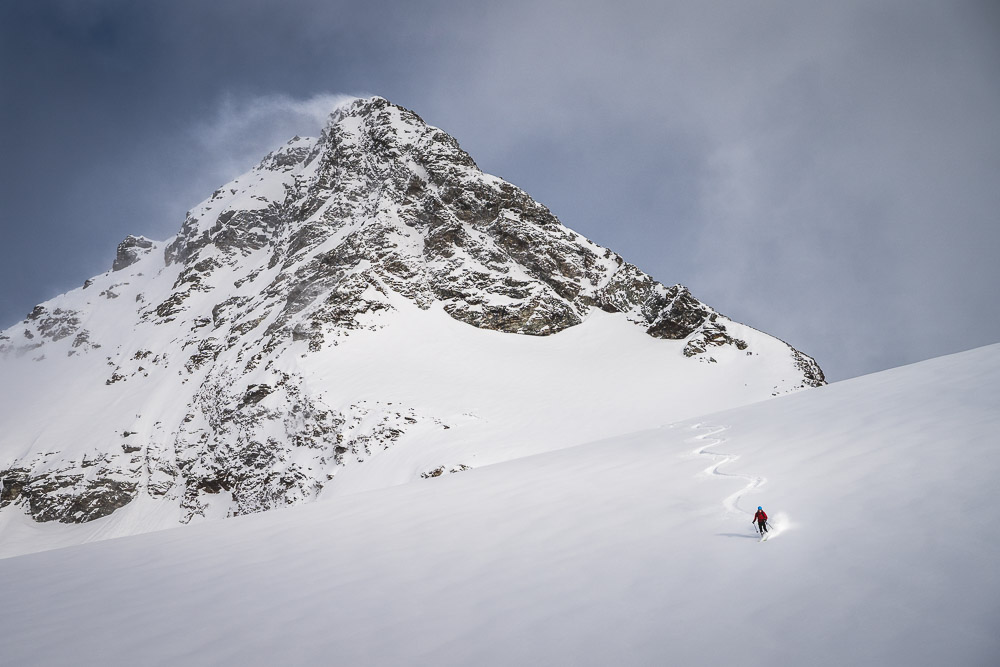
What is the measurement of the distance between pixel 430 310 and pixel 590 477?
107ft

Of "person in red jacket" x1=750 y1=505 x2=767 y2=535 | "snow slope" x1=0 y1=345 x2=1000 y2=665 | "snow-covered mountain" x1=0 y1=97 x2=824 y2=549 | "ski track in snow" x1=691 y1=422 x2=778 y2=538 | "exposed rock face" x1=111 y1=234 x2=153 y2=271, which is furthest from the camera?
"exposed rock face" x1=111 y1=234 x2=153 y2=271

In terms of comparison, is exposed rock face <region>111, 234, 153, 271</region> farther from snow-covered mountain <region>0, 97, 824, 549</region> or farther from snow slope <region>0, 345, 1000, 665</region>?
snow slope <region>0, 345, 1000, 665</region>

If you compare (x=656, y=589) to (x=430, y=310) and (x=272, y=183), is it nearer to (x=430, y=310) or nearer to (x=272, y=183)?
(x=430, y=310)

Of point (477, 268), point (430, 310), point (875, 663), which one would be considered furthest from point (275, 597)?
point (477, 268)

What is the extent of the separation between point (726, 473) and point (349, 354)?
28595 millimetres

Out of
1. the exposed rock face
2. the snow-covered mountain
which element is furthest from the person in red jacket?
the exposed rock face

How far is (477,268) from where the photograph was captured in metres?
44.2

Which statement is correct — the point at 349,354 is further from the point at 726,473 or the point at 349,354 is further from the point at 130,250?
the point at 130,250

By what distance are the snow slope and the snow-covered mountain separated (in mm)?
14429

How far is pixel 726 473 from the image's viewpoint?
657 centimetres

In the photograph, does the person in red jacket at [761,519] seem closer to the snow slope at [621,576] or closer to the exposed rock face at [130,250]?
the snow slope at [621,576]

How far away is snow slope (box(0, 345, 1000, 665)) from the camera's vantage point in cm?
263

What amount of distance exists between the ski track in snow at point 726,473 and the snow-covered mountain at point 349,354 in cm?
1249

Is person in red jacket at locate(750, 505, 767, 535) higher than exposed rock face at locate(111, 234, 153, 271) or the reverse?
the reverse
